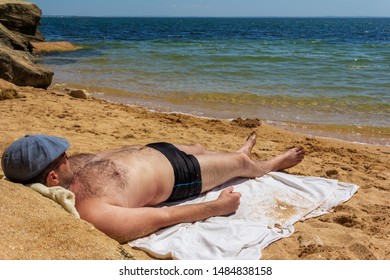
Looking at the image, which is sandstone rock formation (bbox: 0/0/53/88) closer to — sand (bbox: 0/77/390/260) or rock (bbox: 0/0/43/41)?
rock (bbox: 0/0/43/41)

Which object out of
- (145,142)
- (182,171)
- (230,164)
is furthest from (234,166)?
(145,142)

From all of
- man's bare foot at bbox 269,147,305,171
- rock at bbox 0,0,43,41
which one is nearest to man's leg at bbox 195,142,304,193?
man's bare foot at bbox 269,147,305,171

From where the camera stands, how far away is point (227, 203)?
3555 millimetres

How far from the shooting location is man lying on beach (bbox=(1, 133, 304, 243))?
2922 mm

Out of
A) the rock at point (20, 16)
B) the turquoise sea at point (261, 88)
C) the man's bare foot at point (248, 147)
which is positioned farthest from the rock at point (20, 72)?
the rock at point (20, 16)

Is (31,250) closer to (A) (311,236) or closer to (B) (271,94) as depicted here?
(A) (311,236)

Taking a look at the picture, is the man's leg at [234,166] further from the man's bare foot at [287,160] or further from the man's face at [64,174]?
the man's face at [64,174]

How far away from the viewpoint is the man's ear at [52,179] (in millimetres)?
2994

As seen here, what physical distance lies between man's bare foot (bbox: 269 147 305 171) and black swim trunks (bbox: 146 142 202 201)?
1195 mm

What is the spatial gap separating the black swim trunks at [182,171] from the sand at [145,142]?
758 millimetres

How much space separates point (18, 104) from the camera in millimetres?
6949

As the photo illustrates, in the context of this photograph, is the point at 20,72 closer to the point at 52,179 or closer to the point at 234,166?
the point at 234,166

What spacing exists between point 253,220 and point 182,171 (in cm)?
73
